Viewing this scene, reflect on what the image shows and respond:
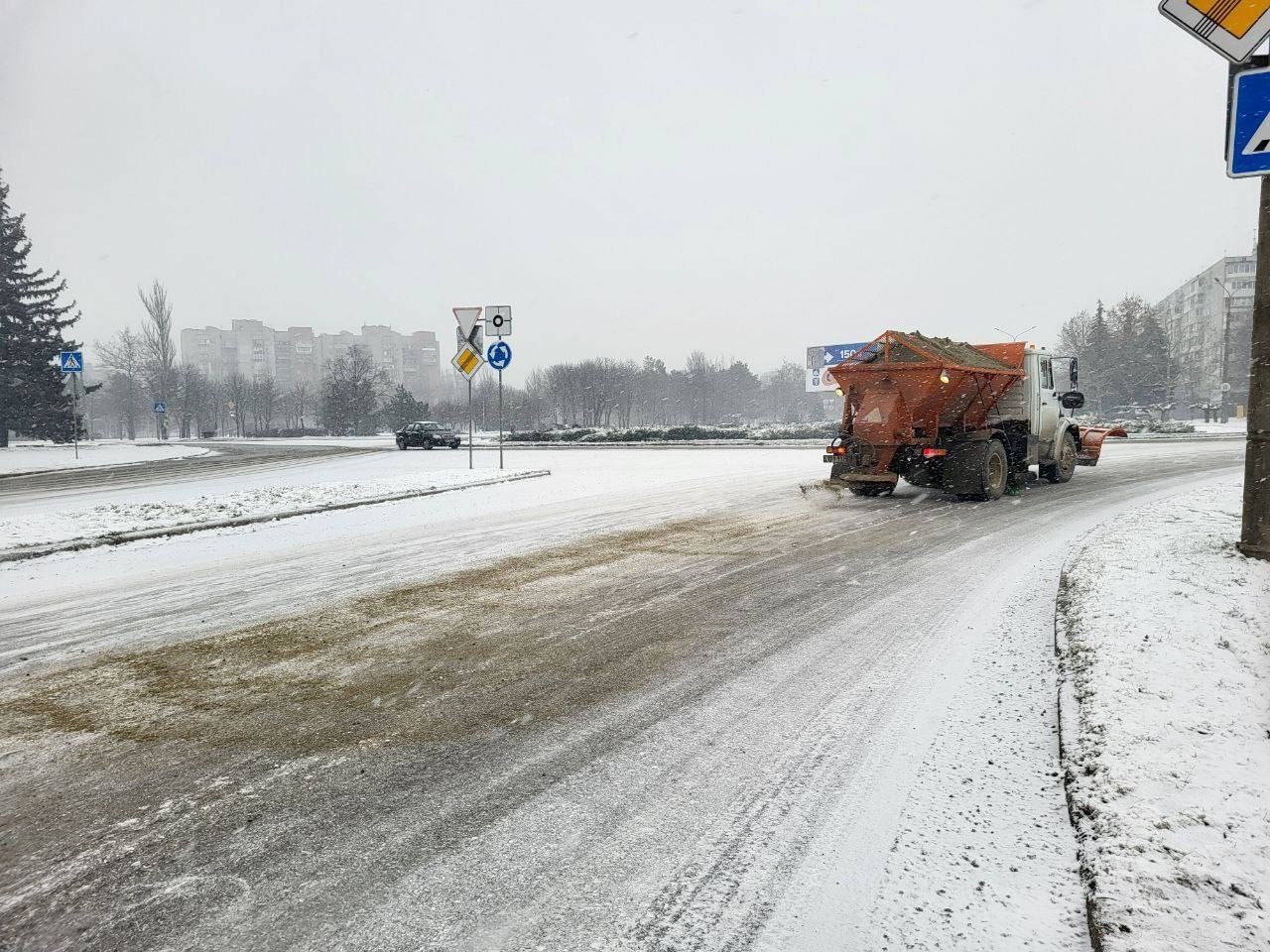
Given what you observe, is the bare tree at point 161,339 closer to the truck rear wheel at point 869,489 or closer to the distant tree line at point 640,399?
the distant tree line at point 640,399

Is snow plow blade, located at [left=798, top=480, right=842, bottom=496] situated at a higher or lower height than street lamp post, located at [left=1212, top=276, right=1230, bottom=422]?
lower

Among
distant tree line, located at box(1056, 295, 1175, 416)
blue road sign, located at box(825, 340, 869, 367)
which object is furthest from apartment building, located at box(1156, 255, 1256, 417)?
blue road sign, located at box(825, 340, 869, 367)

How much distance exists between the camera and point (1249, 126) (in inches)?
203

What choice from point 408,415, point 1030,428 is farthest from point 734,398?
point 1030,428

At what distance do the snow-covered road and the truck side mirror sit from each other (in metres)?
8.44

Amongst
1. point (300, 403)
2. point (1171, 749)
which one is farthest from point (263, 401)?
point (1171, 749)

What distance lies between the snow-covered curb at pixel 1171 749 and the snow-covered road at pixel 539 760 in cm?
17

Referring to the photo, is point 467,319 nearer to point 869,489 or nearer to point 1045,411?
point 869,489

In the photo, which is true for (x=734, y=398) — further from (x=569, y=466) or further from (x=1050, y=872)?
(x=1050, y=872)

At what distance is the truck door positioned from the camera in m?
13.6

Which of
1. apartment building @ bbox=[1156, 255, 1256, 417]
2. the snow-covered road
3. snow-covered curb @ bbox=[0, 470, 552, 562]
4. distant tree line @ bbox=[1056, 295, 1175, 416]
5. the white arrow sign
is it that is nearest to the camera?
the snow-covered road

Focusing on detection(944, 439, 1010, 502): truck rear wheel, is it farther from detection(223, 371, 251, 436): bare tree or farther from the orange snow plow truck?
detection(223, 371, 251, 436): bare tree

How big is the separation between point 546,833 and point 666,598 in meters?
3.49

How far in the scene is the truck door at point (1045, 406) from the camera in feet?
44.7
